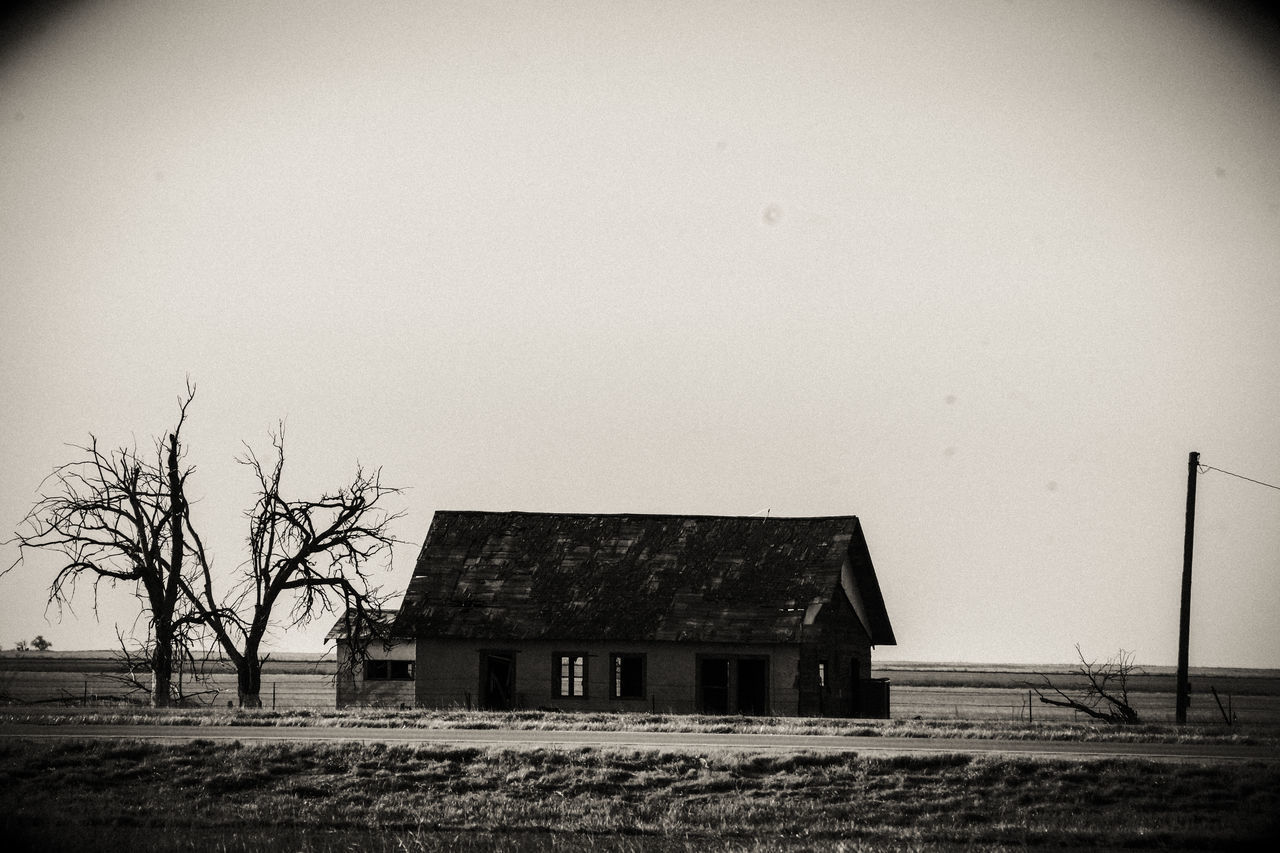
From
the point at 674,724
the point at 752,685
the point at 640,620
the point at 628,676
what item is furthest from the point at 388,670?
the point at 674,724

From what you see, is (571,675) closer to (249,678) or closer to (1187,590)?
(249,678)

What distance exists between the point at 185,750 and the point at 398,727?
276 inches

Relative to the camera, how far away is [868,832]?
20156 millimetres

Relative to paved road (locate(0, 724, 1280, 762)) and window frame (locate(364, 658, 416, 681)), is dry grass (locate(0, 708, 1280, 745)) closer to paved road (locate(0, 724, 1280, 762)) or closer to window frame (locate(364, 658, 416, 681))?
paved road (locate(0, 724, 1280, 762))

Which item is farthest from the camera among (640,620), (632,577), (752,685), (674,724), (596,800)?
(632,577)

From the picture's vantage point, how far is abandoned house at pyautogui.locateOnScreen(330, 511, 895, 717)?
4031 cm

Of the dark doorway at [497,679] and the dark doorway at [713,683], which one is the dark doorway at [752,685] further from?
the dark doorway at [497,679]

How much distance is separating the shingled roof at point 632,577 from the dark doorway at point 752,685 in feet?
2.34

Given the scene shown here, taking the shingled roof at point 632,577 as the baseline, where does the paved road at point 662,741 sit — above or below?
below

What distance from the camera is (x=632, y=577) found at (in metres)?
43.0

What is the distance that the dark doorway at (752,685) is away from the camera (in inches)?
1575

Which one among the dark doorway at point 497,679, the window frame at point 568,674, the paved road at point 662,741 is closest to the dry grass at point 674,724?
the paved road at point 662,741

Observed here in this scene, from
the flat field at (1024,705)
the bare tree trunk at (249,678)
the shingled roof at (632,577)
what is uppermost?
the shingled roof at (632,577)

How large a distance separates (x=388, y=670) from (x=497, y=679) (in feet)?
10.9
